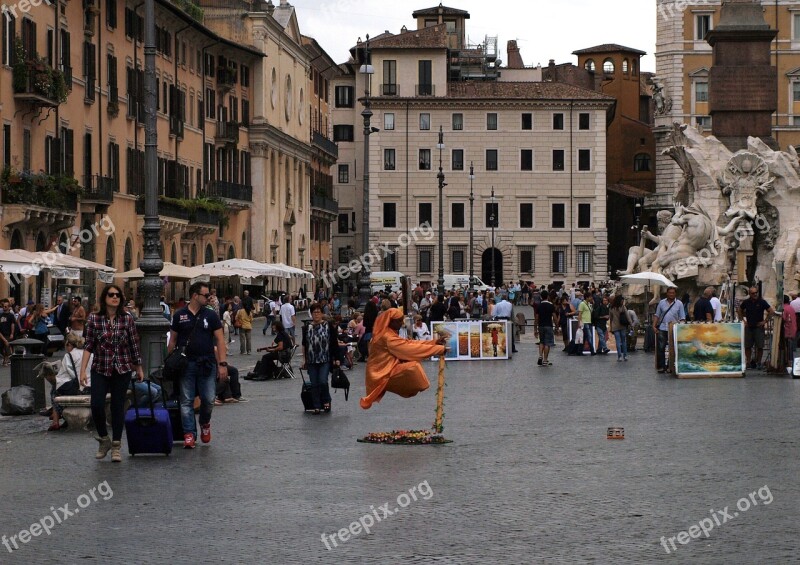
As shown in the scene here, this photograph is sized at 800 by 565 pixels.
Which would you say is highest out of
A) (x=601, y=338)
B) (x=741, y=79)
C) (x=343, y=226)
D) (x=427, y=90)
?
(x=427, y=90)

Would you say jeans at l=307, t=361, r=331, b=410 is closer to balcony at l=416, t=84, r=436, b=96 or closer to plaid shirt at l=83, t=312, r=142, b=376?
plaid shirt at l=83, t=312, r=142, b=376

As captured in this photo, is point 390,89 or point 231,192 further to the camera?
point 390,89

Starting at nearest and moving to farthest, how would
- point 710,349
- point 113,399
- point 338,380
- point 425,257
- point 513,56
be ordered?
point 113,399
point 338,380
point 710,349
point 425,257
point 513,56

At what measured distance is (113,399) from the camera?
46.5 ft

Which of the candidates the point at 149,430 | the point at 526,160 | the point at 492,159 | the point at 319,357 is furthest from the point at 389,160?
the point at 149,430

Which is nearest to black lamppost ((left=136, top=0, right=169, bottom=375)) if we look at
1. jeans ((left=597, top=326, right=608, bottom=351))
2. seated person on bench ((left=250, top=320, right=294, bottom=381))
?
seated person on bench ((left=250, top=320, right=294, bottom=381))

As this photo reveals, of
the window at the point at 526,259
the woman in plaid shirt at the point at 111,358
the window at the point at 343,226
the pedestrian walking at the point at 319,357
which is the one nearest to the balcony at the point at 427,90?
the window at the point at 526,259

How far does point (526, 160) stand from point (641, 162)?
10443 mm

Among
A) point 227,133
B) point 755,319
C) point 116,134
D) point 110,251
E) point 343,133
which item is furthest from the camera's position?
point 343,133

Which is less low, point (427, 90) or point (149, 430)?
point (427, 90)

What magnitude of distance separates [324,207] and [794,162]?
5639 cm

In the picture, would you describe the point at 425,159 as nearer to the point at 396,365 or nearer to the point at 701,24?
the point at 701,24

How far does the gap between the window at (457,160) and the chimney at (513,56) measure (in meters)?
18.3

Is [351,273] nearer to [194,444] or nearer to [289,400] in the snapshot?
[289,400]
